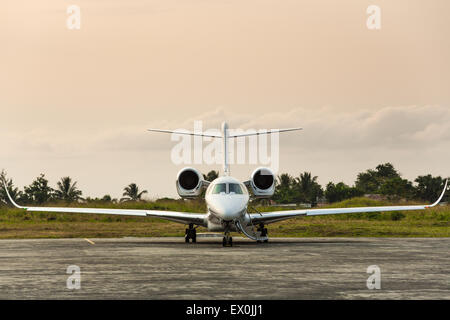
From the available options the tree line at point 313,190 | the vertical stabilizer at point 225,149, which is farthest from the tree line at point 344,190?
the vertical stabilizer at point 225,149

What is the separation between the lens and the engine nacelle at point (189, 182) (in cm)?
2845

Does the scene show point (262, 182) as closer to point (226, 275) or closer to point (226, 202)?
point (226, 202)

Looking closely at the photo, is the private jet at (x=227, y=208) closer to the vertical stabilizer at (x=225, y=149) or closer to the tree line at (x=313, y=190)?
the vertical stabilizer at (x=225, y=149)

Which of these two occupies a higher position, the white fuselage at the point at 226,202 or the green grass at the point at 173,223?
the white fuselage at the point at 226,202

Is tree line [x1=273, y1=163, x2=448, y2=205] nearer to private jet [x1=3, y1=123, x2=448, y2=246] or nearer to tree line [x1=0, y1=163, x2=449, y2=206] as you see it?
tree line [x1=0, y1=163, x2=449, y2=206]

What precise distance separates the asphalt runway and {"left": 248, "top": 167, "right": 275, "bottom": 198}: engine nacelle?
8.37 m

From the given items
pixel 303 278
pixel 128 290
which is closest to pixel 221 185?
pixel 303 278

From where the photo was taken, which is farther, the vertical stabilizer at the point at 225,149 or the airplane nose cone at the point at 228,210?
the vertical stabilizer at the point at 225,149

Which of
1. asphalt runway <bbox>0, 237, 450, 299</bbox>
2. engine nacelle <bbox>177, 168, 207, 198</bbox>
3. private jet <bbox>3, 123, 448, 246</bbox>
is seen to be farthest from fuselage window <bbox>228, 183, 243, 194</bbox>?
asphalt runway <bbox>0, 237, 450, 299</bbox>

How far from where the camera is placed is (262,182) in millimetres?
28828

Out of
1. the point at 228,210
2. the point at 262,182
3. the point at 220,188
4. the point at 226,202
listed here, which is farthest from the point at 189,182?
the point at 228,210

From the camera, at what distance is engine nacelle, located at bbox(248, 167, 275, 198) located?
2881 centimetres

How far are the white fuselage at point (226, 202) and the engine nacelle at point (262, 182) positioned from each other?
9.27ft
